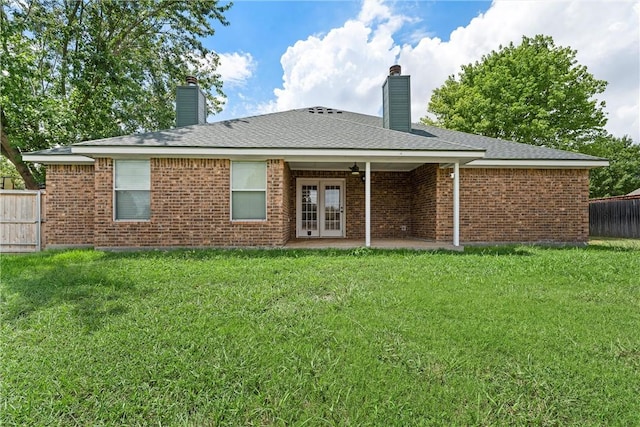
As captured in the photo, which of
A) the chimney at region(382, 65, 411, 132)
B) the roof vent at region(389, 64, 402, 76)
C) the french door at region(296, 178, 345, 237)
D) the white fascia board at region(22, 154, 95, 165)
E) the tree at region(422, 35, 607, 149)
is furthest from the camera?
the tree at region(422, 35, 607, 149)

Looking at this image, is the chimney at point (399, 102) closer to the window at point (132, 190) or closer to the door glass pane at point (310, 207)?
the door glass pane at point (310, 207)

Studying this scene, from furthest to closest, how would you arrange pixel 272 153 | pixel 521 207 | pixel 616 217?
pixel 616 217 → pixel 521 207 → pixel 272 153

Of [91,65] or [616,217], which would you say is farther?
[616,217]

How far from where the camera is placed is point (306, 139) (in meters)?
8.41

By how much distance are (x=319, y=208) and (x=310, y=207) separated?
0.32 m

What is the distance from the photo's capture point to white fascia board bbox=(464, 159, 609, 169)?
8875 mm

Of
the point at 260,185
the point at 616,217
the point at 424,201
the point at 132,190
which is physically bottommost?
the point at 616,217

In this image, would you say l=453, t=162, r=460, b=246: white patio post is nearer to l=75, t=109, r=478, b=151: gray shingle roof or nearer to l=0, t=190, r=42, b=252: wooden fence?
l=75, t=109, r=478, b=151: gray shingle roof

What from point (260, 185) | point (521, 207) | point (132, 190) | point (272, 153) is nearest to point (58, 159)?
point (132, 190)

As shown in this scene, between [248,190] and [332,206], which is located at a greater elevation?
[248,190]

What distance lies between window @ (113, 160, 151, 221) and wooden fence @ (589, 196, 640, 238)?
17.8m

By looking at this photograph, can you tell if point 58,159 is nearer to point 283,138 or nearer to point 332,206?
point 283,138

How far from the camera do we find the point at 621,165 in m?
29.0

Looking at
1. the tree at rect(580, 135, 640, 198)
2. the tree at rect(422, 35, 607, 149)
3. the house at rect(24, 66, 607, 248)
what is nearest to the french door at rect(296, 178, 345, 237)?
the house at rect(24, 66, 607, 248)
